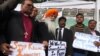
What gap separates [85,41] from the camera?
796 centimetres

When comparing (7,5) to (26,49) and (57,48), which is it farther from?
(57,48)

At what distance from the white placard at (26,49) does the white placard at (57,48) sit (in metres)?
1.55

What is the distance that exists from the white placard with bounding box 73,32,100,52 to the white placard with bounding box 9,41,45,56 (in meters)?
2.57

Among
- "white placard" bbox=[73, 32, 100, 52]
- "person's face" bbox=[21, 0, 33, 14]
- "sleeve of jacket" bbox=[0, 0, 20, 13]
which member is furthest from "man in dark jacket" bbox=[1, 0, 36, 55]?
"white placard" bbox=[73, 32, 100, 52]

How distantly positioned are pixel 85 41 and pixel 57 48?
91 cm

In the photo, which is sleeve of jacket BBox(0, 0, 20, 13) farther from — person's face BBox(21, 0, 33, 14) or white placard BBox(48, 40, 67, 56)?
white placard BBox(48, 40, 67, 56)

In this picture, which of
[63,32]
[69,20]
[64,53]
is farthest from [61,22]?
[69,20]

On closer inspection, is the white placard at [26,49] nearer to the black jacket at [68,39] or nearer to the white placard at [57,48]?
the white placard at [57,48]

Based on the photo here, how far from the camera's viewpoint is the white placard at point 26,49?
5.15 m

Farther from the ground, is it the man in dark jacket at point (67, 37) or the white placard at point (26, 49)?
the white placard at point (26, 49)

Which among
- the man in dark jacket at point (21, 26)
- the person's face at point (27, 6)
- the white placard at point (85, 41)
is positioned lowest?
the white placard at point (85, 41)

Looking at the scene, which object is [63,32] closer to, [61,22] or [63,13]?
[61,22]

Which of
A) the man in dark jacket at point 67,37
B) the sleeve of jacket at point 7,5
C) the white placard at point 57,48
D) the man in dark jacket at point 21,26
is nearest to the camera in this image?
the sleeve of jacket at point 7,5

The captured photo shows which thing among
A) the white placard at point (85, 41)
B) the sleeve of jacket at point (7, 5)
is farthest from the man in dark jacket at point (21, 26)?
the white placard at point (85, 41)
